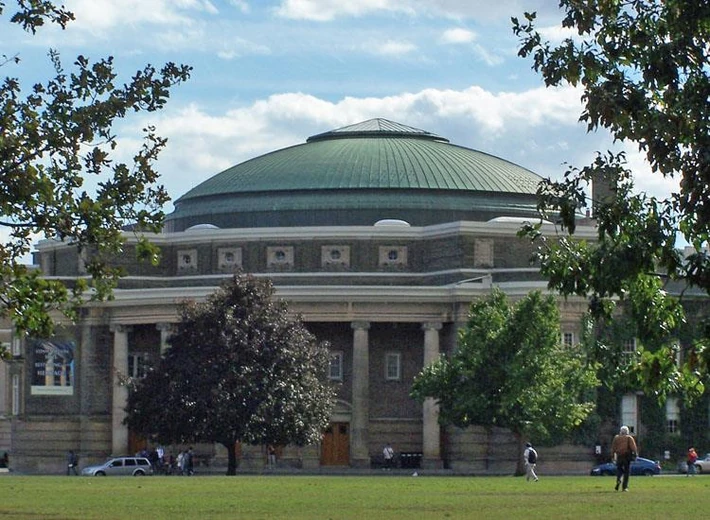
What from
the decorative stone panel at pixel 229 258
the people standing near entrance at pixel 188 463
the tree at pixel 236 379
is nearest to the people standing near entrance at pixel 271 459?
the people standing near entrance at pixel 188 463

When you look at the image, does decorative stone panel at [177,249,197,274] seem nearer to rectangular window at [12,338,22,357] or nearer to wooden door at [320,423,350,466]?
rectangular window at [12,338,22,357]

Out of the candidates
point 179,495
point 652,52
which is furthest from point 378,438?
point 652,52

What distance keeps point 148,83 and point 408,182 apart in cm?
8528

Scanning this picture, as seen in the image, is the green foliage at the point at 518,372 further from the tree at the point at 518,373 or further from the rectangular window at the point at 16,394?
the rectangular window at the point at 16,394

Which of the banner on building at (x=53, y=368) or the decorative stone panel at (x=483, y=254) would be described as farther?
the banner on building at (x=53, y=368)

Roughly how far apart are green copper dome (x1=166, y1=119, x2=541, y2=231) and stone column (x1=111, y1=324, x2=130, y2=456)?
40.0ft

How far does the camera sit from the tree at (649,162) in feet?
89.8

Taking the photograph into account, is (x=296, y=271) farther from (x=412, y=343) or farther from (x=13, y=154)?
(x=13, y=154)

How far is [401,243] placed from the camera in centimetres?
11412

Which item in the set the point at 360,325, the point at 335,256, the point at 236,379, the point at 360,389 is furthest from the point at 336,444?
the point at 236,379

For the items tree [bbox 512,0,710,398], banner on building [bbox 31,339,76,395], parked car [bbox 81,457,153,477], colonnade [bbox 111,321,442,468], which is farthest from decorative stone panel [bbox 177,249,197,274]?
tree [bbox 512,0,710,398]

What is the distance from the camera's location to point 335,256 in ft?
373

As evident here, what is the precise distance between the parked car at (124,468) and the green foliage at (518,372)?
54.8 ft

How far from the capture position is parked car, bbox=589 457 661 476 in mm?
93625
